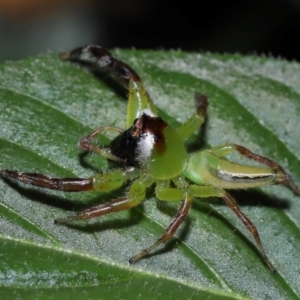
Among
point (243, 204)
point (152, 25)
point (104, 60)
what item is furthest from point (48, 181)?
point (152, 25)

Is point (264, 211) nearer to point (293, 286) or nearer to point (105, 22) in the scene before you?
point (293, 286)

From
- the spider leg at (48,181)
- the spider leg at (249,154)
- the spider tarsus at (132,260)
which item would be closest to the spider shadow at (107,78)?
the spider leg at (249,154)

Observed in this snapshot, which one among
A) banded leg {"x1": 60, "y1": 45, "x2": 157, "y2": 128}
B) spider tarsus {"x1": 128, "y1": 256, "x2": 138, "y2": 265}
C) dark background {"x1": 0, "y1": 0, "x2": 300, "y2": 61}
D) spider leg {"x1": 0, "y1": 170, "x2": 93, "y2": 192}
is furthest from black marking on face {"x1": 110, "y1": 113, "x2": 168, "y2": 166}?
dark background {"x1": 0, "y1": 0, "x2": 300, "y2": 61}

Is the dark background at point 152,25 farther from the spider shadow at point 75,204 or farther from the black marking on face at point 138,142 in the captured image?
the spider shadow at point 75,204

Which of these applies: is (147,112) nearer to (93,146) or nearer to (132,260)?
(93,146)

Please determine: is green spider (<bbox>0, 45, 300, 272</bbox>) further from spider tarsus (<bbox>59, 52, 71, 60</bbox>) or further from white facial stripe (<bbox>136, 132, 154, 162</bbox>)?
spider tarsus (<bbox>59, 52, 71, 60</bbox>)

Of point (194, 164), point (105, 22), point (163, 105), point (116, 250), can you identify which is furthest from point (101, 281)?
point (105, 22)

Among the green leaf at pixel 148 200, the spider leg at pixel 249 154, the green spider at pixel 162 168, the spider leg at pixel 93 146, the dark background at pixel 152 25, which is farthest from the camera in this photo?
the dark background at pixel 152 25
